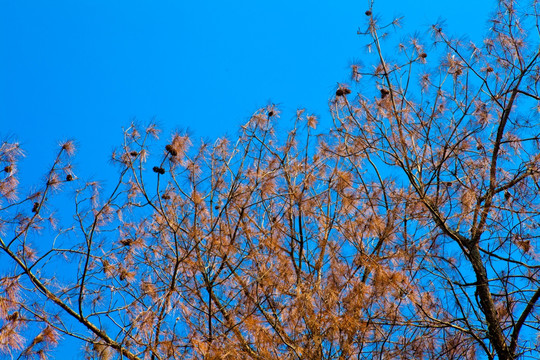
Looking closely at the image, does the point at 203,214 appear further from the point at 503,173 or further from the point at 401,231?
the point at 503,173

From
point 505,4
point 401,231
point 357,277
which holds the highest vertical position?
point 505,4

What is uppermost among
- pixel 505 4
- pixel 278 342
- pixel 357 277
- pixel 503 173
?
pixel 505 4

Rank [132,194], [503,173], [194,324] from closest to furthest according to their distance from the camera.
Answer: [194,324]
[503,173]
[132,194]

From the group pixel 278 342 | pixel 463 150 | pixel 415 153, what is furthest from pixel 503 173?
pixel 278 342

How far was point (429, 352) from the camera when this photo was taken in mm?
4363

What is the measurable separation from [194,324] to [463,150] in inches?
90.8

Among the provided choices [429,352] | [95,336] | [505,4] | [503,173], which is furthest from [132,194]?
[505,4]

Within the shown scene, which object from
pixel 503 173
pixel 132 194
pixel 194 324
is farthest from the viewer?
pixel 132 194

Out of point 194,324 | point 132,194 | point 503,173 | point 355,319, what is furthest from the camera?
point 132,194

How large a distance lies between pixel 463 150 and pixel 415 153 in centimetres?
37

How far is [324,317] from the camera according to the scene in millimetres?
3932

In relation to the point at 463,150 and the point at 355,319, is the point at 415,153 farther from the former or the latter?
the point at 355,319

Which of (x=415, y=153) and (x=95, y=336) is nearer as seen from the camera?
(x=95, y=336)

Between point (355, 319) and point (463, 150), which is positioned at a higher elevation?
point (463, 150)
